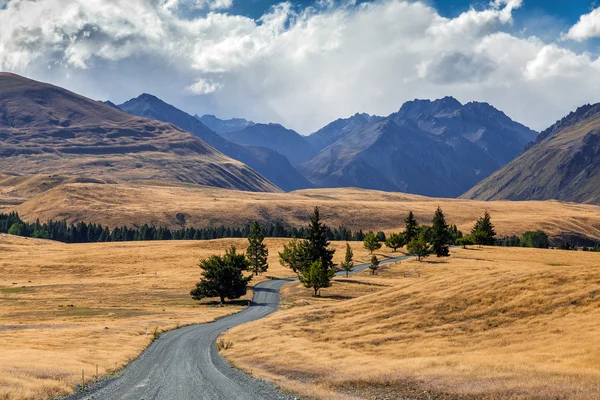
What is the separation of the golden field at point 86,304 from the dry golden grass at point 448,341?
12.7 metres

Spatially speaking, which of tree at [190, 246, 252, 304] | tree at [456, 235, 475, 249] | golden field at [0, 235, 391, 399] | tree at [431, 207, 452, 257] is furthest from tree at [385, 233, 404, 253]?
tree at [190, 246, 252, 304]

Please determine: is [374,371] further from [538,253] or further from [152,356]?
[538,253]

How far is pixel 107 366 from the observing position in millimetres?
37531

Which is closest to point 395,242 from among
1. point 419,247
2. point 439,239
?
point 439,239

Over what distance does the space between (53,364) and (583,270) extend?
1714 inches

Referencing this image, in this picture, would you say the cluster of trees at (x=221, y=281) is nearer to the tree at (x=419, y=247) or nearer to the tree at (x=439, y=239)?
the tree at (x=419, y=247)

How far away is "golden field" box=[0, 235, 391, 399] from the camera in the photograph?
34375 millimetres

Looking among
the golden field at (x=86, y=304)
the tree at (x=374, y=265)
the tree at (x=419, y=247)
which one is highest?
the tree at (x=419, y=247)

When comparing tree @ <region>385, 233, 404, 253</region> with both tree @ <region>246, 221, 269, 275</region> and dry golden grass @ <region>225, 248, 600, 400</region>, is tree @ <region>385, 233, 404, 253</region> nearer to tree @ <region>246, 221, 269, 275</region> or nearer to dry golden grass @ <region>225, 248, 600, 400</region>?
tree @ <region>246, 221, 269, 275</region>

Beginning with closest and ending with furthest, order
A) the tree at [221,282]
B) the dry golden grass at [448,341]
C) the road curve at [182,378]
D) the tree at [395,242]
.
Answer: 1. the dry golden grass at [448,341]
2. the road curve at [182,378]
3. the tree at [221,282]
4. the tree at [395,242]

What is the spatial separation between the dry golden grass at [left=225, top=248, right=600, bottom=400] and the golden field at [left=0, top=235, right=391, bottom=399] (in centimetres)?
1271

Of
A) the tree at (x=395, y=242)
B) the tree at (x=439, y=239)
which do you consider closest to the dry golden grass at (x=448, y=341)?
the tree at (x=439, y=239)

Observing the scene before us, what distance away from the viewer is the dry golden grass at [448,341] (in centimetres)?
2523

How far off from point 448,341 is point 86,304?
66928 mm
